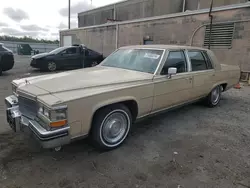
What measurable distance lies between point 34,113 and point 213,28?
920cm

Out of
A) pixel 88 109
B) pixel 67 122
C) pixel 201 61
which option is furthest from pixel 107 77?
pixel 201 61

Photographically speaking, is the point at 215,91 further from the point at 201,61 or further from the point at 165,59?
the point at 165,59

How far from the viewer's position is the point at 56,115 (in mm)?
2107

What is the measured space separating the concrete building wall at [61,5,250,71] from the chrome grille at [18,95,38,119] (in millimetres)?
8712

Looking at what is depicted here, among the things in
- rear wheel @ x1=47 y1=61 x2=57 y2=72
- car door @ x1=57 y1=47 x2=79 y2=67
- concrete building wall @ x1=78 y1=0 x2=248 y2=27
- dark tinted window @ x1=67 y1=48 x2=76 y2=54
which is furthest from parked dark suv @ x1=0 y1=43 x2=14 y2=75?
concrete building wall @ x1=78 y1=0 x2=248 y2=27

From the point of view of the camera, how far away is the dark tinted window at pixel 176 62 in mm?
3422

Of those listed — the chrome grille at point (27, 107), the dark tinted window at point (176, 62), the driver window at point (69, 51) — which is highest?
the driver window at point (69, 51)

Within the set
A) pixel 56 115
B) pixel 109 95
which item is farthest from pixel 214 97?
pixel 56 115

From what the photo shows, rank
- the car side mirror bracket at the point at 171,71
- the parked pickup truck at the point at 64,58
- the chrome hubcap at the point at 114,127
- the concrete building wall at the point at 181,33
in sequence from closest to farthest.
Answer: the chrome hubcap at the point at 114,127 < the car side mirror bracket at the point at 171,71 < the concrete building wall at the point at 181,33 < the parked pickup truck at the point at 64,58

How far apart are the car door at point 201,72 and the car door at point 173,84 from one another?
0.65ft

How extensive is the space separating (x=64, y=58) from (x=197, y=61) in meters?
8.35

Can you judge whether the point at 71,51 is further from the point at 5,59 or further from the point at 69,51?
the point at 5,59

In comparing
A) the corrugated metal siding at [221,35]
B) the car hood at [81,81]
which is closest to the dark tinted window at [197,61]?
the car hood at [81,81]

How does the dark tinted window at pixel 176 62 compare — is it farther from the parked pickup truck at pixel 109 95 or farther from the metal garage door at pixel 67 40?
the metal garage door at pixel 67 40
